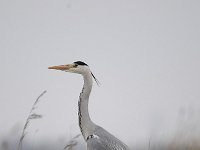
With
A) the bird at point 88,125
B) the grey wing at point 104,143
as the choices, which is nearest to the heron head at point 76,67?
the bird at point 88,125

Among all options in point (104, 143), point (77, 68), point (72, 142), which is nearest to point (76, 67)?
point (77, 68)

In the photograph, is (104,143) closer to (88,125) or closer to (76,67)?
(88,125)

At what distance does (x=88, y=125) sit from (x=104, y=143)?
0.45 m

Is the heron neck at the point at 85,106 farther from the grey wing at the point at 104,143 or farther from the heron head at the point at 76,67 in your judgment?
the grey wing at the point at 104,143

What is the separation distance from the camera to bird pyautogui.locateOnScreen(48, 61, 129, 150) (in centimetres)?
559

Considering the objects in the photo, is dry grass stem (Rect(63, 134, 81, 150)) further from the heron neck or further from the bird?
the heron neck

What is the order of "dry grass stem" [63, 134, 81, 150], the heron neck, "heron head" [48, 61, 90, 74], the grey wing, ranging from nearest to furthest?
"dry grass stem" [63, 134, 81, 150], the grey wing, the heron neck, "heron head" [48, 61, 90, 74]

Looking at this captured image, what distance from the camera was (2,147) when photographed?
4301mm

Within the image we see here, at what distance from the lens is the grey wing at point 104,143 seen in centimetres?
554

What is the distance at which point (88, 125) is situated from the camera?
5973 mm

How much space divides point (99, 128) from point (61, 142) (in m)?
0.53

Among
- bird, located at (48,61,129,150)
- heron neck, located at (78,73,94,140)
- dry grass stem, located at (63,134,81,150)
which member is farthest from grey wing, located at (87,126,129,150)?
dry grass stem, located at (63,134,81,150)

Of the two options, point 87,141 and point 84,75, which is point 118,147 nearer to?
point 87,141

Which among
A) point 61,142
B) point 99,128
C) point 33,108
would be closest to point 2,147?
point 33,108
